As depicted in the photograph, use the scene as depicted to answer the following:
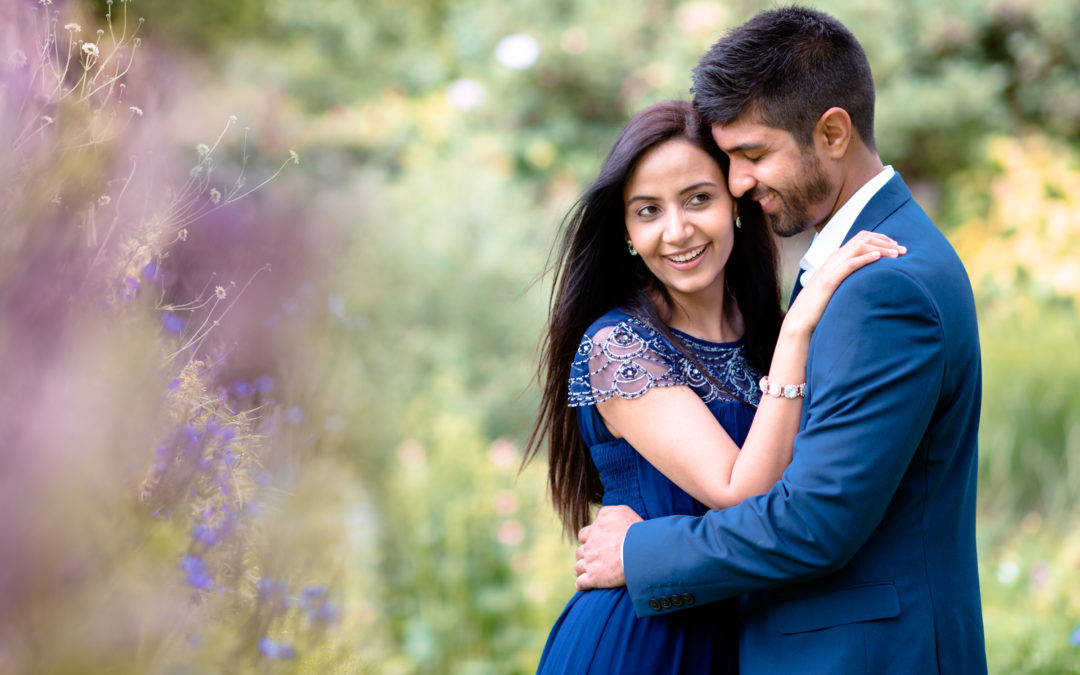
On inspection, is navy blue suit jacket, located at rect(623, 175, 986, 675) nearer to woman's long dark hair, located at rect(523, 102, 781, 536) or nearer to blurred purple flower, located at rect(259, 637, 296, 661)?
woman's long dark hair, located at rect(523, 102, 781, 536)

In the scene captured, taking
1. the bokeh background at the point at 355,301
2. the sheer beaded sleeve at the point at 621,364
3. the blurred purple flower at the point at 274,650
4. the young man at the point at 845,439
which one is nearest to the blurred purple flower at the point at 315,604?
the bokeh background at the point at 355,301

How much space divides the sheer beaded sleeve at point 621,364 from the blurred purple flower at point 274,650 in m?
0.95

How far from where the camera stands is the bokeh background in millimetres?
1234

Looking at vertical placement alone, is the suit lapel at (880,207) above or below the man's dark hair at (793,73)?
below

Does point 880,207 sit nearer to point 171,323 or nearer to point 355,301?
point 171,323

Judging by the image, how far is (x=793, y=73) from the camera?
2018 mm

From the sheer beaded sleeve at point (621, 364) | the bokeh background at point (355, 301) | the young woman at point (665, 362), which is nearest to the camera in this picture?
the bokeh background at point (355, 301)

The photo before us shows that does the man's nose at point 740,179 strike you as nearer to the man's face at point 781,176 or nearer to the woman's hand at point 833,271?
the man's face at point 781,176

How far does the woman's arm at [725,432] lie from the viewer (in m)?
1.84

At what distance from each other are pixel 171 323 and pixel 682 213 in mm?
1203

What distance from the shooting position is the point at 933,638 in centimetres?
179

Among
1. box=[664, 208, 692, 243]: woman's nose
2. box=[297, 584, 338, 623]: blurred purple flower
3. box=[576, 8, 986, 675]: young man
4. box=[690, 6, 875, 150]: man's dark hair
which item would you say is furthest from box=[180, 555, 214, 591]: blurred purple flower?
box=[690, 6, 875, 150]: man's dark hair

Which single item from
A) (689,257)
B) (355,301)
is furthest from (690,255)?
(355,301)

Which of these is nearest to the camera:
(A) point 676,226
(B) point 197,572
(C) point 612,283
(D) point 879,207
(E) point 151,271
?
(B) point 197,572
